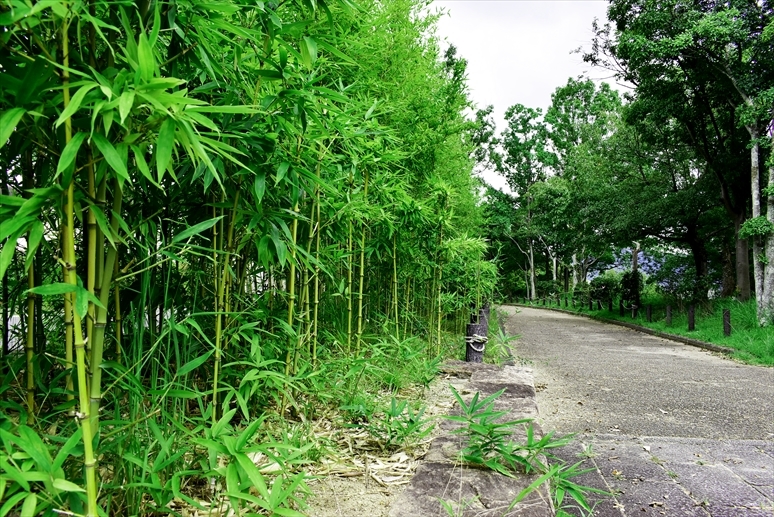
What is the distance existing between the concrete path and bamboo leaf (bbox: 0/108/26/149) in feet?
7.91

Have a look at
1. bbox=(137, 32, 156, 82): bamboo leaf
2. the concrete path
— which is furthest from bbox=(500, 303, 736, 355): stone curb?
bbox=(137, 32, 156, 82): bamboo leaf

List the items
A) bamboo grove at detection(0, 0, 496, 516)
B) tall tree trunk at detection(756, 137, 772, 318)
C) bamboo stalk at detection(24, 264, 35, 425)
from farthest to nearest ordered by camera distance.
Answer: tall tree trunk at detection(756, 137, 772, 318), bamboo stalk at detection(24, 264, 35, 425), bamboo grove at detection(0, 0, 496, 516)

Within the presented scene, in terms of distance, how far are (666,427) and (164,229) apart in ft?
12.2

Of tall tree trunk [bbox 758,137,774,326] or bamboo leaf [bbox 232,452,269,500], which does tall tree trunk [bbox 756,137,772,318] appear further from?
bamboo leaf [bbox 232,452,269,500]

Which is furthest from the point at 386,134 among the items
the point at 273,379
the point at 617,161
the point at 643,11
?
the point at 617,161

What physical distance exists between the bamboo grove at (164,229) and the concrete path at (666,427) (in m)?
1.66

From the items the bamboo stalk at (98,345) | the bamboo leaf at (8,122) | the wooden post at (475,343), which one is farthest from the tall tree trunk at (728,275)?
the bamboo leaf at (8,122)

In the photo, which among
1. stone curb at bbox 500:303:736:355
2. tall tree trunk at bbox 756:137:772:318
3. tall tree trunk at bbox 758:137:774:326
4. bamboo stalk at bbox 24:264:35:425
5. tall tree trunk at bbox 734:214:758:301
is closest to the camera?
bamboo stalk at bbox 24:264:35:425

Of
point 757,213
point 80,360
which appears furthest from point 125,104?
point 757,213

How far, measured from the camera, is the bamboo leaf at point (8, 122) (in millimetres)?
788

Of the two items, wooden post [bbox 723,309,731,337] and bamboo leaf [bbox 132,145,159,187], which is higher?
bamboo leaf [bbox 132,145,159,187]

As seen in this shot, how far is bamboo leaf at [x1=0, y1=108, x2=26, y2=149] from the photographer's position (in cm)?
79

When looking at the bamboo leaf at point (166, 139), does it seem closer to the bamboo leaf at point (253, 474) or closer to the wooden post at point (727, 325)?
the bamboo leaf at point (253, 474)

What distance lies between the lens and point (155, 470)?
1129 mm
